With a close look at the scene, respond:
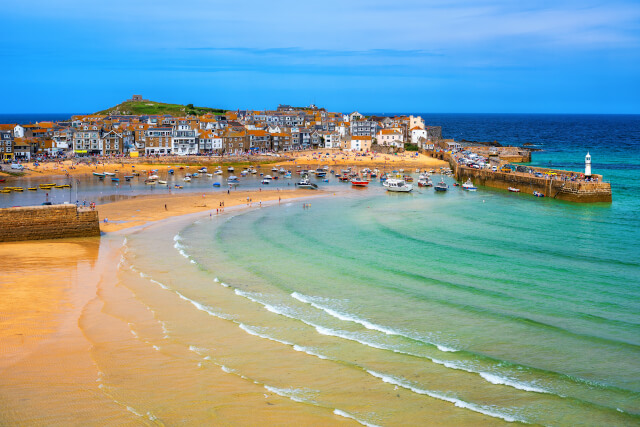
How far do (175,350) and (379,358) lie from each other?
5.75 meters

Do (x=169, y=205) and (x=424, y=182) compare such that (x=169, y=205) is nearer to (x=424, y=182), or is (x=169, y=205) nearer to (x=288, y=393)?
(x=424, y=182)

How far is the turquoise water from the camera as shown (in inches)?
563

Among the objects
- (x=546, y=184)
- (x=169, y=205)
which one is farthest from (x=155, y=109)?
(x=546, y=184)

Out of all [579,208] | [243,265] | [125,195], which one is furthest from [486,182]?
[243,265]

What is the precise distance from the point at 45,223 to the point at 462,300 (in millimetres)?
24790

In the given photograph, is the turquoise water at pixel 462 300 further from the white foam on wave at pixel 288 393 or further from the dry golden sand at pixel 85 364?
the dry golden sand at pixel 85 364

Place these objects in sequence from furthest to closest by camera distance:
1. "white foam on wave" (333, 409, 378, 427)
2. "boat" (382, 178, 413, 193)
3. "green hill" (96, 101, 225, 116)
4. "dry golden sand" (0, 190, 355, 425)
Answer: "green hill" (96, 101, 225, 116)
"boat" (382, 178, 413, 193)
"dry golden sand" (0, 190, 355, 425)
"white foam on wave" (333, 409, 378, 427)

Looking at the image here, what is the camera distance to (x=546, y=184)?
55.8m

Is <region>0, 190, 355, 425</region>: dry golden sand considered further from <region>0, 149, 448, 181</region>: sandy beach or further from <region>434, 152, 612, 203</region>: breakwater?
<region>0, 149, 448, 181</region>: sandy beach

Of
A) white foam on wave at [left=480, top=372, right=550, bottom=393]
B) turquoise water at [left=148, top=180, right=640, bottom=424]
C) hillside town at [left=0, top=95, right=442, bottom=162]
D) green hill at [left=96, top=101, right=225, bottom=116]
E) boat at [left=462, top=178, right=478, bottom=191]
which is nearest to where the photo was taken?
white foam on wave at [left=480, top=372, right=550, bottom=393]

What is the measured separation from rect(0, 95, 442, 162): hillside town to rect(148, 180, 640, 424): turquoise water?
61.9m

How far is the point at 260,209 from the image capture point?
48438mm

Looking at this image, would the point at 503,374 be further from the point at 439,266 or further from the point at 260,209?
the point at 260,209

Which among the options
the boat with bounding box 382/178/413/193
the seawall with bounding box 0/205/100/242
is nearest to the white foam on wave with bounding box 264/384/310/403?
the seawall with bounding box 0/205/100/242
